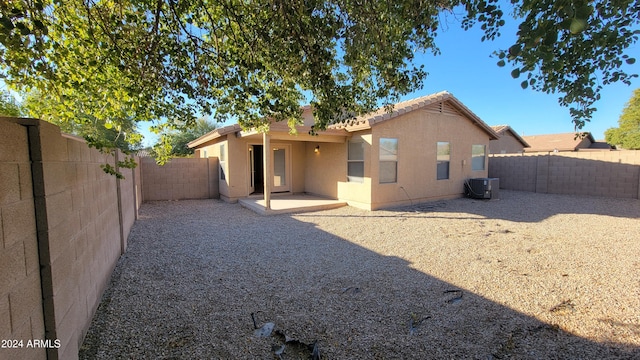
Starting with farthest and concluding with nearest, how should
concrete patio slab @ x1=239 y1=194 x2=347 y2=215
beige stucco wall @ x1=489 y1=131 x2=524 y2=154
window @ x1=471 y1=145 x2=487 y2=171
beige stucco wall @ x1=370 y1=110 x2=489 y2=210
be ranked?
beige stucco wall @ x1=489 y1=131 x2=524 y2=154 → window @ x1=471 y1=145 x2=487 y2=171 → beige stucco wall @ x1=370 y1=110 x2=489 y2=210 → concrete patio slab @ x1=239 y1=194 x2=347 y2=215

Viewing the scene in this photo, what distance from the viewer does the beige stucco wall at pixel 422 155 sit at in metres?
9.17

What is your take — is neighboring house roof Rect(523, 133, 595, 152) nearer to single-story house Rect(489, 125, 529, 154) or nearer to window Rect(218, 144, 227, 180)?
single-story house Rect(489, 125, 529, 154)

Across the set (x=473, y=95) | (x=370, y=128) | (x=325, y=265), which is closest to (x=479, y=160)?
(x=473, y=95)

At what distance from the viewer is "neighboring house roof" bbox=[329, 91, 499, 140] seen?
8.72 meters

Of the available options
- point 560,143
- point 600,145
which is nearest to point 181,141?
point 560,143

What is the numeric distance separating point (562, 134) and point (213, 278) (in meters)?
38.0

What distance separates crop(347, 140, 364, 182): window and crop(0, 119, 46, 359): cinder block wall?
8.26 metres

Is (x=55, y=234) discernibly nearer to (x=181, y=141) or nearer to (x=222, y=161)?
(x=222, y=161)

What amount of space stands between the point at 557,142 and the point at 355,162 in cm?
2883

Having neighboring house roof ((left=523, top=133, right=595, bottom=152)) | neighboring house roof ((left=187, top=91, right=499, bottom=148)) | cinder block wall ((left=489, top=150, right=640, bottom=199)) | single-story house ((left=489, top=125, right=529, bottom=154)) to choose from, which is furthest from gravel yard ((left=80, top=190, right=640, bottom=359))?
neighboring house roof ((left=523, top=133, right=595, bottom=152))

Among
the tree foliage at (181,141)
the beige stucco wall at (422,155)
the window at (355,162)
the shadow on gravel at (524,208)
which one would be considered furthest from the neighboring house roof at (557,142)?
the tree foliage at (181,141)

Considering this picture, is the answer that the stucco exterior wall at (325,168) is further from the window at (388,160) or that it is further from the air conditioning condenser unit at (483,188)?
the air conditioning condenser unit at (483,188)

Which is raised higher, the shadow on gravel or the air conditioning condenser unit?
the air conditioning condenser unit

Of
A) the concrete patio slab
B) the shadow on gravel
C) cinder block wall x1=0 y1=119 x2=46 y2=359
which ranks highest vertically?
cinder block wall x1=0 y1=119 x2=46 y2=359
